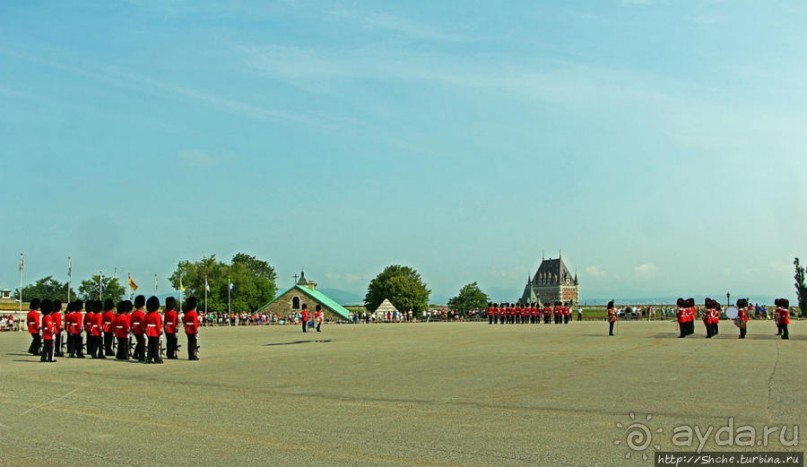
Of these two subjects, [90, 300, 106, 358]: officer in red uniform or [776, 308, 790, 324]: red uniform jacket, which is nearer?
[90, 300, 106, 358]: officer in red uniform

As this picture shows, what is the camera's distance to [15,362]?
2289 centimetres

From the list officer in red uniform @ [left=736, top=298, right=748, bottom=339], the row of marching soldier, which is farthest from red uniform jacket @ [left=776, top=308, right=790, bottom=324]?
the row of marching soldier

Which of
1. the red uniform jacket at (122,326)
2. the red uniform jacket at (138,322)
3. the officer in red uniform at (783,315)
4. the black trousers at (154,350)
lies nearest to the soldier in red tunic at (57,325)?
the red uniform jacket at (122,326)

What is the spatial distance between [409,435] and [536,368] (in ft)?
31.4

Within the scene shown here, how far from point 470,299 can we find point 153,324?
501ft

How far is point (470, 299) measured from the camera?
174 m

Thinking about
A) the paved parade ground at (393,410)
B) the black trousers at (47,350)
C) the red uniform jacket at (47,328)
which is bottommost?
the paved parade ground at (393,410)

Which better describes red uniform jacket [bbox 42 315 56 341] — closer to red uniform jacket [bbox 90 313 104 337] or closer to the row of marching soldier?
the row of marching soldier

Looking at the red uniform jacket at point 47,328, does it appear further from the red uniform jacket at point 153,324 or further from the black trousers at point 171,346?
the black trousers at point 171,346

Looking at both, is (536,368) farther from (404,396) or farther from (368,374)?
(404,396)

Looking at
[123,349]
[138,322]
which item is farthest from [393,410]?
[123,349]

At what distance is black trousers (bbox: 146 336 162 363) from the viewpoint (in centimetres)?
2266

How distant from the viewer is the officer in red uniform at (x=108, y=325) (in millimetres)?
25609

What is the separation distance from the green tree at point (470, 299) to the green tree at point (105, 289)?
7088 cm
